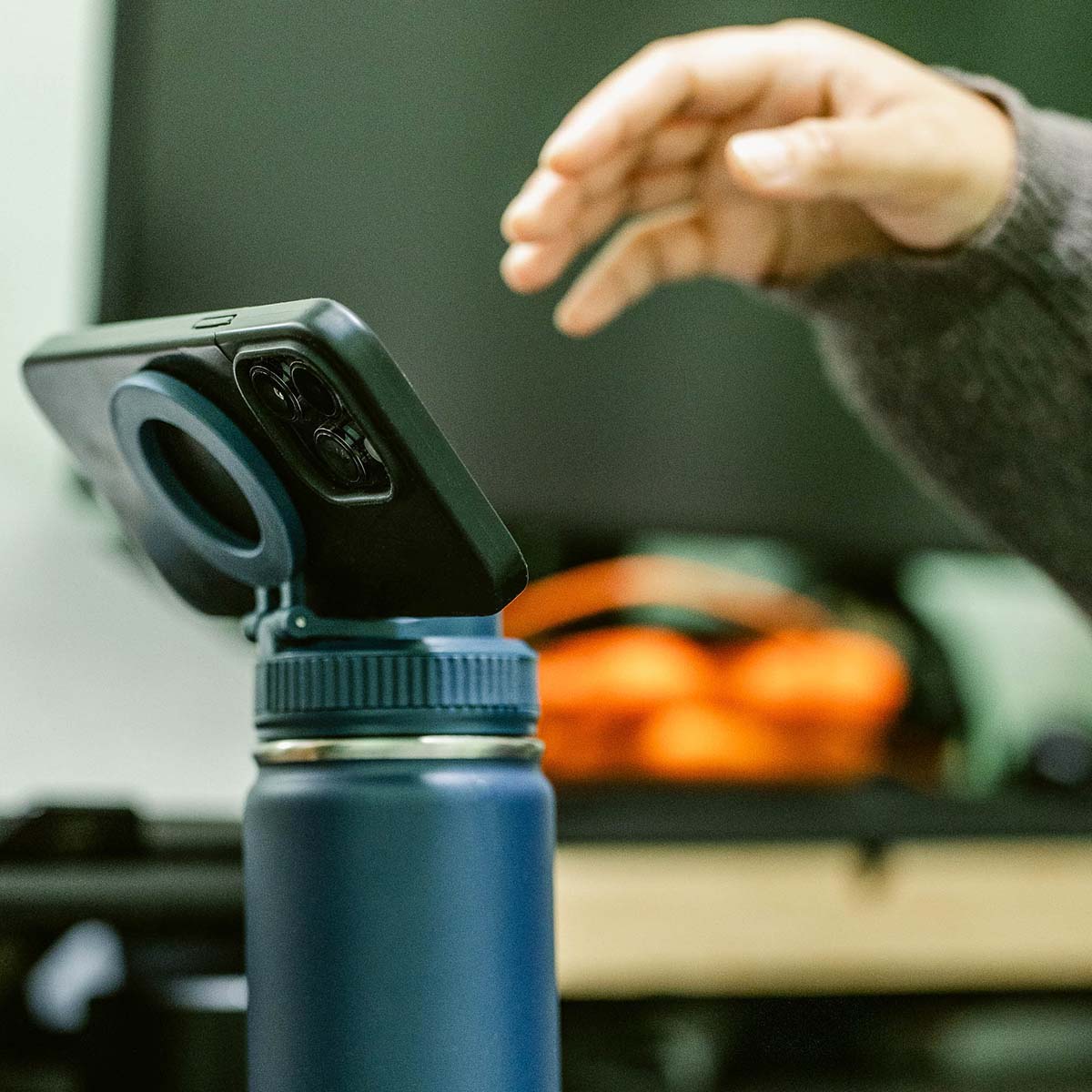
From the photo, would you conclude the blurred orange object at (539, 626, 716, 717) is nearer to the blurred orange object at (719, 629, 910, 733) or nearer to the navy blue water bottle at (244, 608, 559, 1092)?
the blurred orange object at (719, 629, 910, 733)

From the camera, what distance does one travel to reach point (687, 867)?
761mm

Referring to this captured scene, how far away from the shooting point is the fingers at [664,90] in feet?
1.55

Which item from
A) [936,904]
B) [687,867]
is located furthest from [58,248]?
[936,904]

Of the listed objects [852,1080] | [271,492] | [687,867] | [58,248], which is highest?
[58,248]

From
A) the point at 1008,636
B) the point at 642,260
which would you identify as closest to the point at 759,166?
the point at 642,260

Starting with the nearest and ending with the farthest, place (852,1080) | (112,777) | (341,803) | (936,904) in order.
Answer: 1. (341,803)
2. (852,1080)
3. (936,904)
4. (112,777)

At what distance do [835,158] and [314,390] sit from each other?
0.23 m

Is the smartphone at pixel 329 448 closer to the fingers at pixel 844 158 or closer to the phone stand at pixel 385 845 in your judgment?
the phone stand at pixel 385 845

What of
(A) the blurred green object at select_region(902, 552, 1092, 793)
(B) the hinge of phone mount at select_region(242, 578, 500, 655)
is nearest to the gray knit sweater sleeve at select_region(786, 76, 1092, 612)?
(B) the hinge of phone mount at select_region(242, 578, 500, 655)

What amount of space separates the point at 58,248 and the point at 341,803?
0.77 m

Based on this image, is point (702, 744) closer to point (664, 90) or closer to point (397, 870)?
point (664, 90)

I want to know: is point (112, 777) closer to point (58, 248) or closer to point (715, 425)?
point (58, 248)

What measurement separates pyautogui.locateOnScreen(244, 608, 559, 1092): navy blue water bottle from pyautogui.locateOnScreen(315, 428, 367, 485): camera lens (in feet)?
Answer: 0.12

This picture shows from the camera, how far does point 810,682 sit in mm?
899
